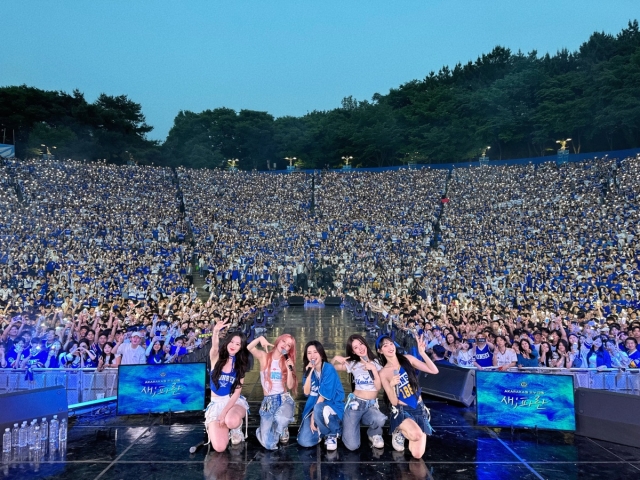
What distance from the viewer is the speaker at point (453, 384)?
28.8 ft

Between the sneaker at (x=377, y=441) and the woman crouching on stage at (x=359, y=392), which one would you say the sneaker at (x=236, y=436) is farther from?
the sneaker at (x=377, y=441)

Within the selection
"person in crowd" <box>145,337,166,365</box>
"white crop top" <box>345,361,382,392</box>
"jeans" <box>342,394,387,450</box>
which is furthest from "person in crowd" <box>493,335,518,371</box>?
"person in crowd" <box>145,337,166,365</box>

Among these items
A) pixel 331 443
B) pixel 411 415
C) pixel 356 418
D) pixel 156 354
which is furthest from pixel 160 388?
pixel 411 415

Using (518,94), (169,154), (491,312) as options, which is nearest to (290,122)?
(169,154)

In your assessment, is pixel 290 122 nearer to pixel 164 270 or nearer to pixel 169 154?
pixel 169 154

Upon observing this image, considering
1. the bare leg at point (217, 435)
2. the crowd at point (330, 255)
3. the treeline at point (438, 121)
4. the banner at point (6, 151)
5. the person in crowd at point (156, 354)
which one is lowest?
the bare leg at point (217, 435)

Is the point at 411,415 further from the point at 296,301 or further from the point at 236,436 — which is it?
the point at 296,301

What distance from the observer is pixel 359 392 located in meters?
6.48

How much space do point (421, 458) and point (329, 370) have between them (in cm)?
153

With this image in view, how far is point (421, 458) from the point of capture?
6.34 meters

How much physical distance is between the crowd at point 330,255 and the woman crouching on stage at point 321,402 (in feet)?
12.8

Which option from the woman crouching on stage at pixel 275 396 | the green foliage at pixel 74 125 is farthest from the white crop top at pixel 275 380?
the green foliage at pixel 74 125

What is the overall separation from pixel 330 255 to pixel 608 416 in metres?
26.3

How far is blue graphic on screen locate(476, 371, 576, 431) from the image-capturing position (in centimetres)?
714
